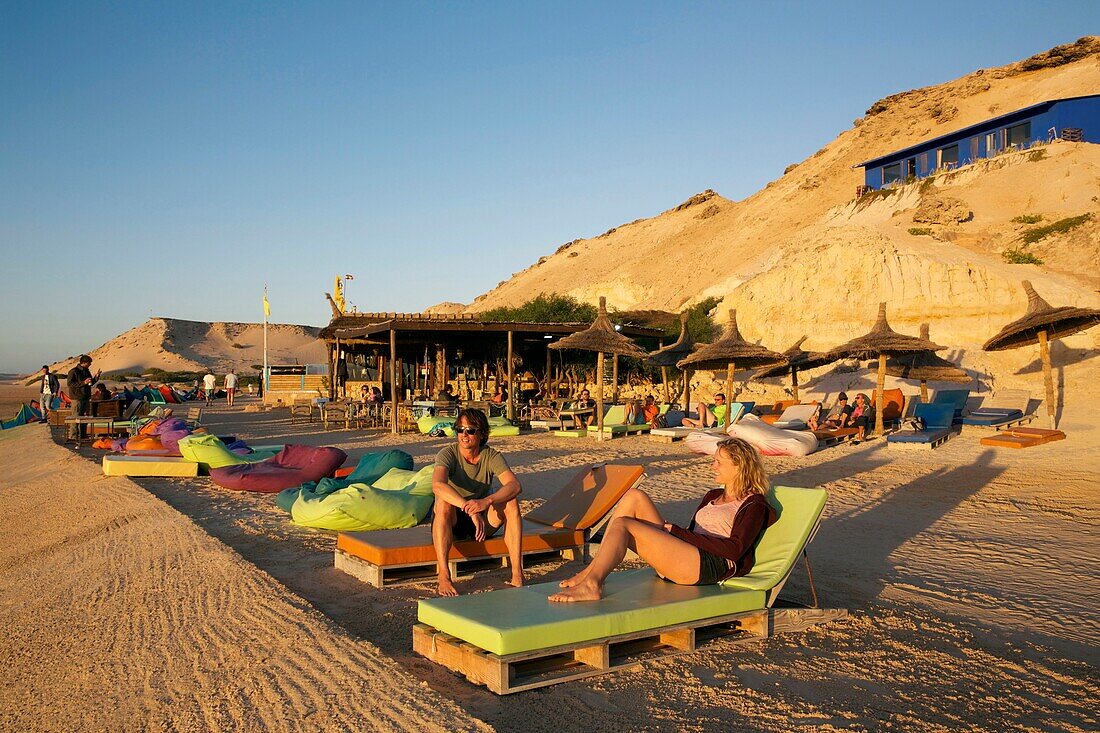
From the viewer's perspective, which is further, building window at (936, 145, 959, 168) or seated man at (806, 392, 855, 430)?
building window at (936, 145, 959, 168)

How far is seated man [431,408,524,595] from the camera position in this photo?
4.94m

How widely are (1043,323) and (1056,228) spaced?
55.9 feet

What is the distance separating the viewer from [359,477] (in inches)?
336

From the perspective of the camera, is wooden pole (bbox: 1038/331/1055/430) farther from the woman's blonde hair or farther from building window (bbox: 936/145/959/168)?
building window (bbox: 936/145/959/168)

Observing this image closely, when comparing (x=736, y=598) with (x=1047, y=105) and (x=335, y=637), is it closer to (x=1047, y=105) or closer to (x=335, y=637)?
(x=335, y=637)

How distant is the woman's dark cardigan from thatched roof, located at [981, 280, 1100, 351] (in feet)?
41.1

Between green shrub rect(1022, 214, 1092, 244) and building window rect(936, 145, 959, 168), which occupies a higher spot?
building window rect(936, 145, 959, 168)

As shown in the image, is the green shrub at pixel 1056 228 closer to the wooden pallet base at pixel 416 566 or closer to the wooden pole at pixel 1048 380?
the wooden pole at pixel 1048 380

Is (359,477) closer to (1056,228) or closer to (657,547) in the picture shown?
(657,547)

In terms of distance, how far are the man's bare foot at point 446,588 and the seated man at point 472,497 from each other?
0.02m

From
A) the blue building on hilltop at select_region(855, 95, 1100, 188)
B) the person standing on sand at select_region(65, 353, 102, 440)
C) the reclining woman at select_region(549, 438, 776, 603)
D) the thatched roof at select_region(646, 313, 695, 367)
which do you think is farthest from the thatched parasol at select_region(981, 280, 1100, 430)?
the blue building on hilltop at select_region(855, 95, 1100, 188)

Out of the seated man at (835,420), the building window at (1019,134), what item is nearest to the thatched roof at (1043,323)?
the seated man at (835,420)

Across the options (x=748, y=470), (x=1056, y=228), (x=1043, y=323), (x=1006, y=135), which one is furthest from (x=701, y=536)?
(x=1006, y=135)

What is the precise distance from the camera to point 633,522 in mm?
4023
